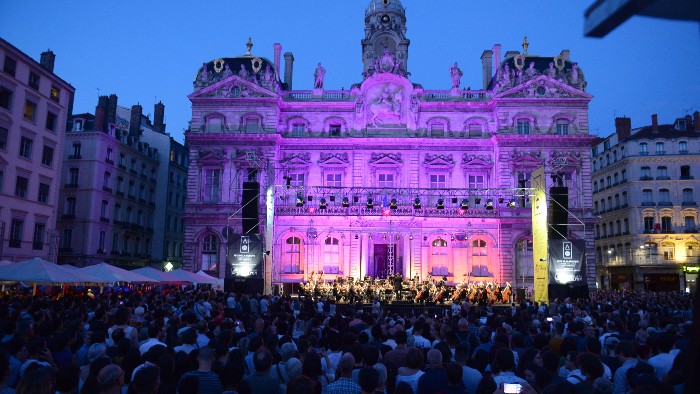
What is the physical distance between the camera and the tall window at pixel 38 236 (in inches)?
1379

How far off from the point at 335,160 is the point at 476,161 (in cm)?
1082

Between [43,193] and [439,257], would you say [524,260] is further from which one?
[43,193]

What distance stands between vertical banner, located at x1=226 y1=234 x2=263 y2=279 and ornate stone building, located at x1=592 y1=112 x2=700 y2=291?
38.3 metres

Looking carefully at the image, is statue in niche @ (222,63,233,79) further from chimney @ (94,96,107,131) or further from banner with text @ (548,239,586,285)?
banner with text @ (548,239,586,285)

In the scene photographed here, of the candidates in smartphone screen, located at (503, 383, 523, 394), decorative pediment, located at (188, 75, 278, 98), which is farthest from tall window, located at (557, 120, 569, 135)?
smartphone screen, located at (503, 383, 523, 394)

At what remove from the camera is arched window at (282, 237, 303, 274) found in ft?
135

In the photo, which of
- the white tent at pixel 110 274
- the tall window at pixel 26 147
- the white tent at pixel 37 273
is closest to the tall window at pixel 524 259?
the white tent at pixel 110 274

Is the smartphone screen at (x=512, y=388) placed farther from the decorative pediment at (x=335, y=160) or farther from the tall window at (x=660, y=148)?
the tall window at (x=660, y=148)

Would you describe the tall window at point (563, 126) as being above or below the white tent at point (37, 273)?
above

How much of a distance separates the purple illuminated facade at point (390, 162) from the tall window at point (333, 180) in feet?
0.25

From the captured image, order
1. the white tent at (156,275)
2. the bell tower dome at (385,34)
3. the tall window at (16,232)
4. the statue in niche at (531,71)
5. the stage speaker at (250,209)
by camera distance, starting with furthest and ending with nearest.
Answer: the bell tower dome at (385,34)
the statue in niche at (531,71)
the tall window at (16,232)
the stage speaker at (250,209)
the white tent at (156,275)

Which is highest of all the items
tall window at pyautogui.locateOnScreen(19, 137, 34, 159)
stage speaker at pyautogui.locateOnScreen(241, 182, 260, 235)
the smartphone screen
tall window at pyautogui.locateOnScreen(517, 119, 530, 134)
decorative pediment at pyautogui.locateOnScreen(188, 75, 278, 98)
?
decorative pediment at pyautogui.locateOnScreen(188, 75, 278, 98)

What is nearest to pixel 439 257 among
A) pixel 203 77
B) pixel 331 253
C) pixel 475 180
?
pixel 475 180

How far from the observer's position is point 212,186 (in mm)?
41812
